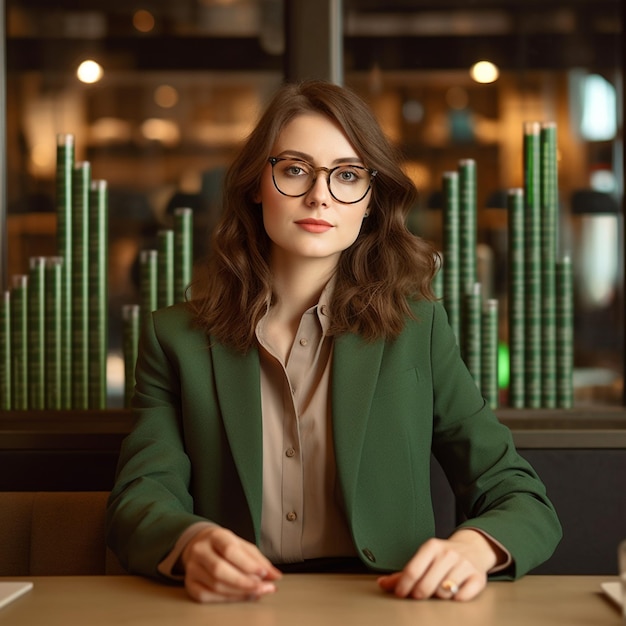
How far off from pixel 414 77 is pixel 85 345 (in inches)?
83.7

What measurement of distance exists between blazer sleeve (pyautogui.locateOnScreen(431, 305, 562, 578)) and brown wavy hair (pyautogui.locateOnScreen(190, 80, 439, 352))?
10 cm

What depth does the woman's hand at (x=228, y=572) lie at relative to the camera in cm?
123

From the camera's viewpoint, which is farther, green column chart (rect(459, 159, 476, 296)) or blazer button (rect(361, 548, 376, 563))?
green column chart (rect(459, 159, 476, 296))

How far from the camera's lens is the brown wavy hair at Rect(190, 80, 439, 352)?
68.2 inches

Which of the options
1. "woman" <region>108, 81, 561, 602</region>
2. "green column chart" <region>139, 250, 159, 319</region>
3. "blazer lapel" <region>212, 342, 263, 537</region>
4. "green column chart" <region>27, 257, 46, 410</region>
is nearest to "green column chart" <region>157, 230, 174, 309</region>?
"green column chart" <region>139, 250, 159, 319</region>

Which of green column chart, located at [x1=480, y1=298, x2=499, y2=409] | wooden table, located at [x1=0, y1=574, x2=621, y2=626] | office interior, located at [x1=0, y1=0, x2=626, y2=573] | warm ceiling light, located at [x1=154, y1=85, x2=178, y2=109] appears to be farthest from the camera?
warm ceiling light, located at [x1=154, y1=85, x2=178, y2=109]

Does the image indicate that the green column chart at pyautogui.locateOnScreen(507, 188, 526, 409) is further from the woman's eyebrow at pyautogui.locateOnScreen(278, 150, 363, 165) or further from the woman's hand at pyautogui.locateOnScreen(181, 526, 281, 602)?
the woman's hand at pyautogui.locateOnScreen(181, 526, 281, 602)

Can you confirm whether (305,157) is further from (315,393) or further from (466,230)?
(466,230)

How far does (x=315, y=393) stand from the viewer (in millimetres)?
1704

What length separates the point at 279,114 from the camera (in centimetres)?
174

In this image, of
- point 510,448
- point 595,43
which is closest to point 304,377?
point 510,448

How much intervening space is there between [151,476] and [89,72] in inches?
102

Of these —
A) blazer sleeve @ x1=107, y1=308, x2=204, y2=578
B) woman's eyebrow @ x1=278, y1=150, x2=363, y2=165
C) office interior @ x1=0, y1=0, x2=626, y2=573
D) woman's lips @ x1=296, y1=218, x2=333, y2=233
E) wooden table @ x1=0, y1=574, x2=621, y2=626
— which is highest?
office interior @ x1=0, y1=0, x2=626, y2=573

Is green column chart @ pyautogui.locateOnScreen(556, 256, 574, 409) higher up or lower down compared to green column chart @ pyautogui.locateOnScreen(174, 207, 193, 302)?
lower down
